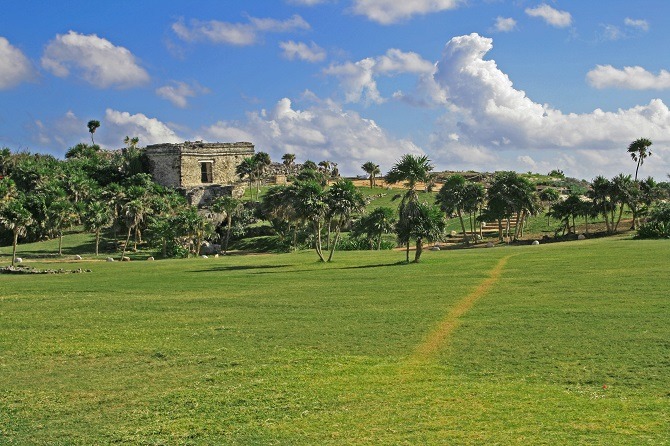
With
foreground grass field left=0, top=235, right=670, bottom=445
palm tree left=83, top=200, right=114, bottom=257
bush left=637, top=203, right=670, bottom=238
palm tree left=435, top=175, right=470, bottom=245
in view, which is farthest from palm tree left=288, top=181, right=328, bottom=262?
palm tree left=83, top=200, right=114, bottom=257

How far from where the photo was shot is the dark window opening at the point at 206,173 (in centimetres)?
9388

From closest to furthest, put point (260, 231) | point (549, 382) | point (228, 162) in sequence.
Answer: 1. point (549, 382)
2. point (260, 231)
3. point (228, 162)

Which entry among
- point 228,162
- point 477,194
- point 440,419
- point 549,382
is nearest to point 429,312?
point 549,382

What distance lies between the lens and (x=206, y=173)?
94375 millimetres

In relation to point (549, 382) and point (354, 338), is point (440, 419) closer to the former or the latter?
point (549, 382)

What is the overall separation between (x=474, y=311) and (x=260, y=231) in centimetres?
5377

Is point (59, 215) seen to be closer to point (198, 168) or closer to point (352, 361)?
point (198, 168)

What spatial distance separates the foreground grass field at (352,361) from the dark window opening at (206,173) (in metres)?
58.5

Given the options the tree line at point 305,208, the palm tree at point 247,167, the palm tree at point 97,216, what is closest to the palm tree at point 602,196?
the tree line at point 305,208

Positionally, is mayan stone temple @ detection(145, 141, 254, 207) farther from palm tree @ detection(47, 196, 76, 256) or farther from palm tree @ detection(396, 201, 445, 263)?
palm tree @ detection(396, 201, 445, 263)

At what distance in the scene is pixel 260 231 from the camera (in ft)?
256

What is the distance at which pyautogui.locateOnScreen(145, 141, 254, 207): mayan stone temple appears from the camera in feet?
294

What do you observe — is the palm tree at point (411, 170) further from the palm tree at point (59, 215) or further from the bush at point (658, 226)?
the palm tree at point (59, 215)

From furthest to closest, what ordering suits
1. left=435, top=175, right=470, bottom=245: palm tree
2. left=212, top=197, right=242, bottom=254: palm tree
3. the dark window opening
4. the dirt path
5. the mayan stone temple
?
the dark window opening → the mayan stone temple → left=212, top=197, right=242, bottom=254: palm tree → left=435, top=175, right=470, bottom=245: palm tree → the dirt path
